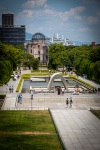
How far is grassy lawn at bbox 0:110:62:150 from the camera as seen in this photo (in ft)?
46.5

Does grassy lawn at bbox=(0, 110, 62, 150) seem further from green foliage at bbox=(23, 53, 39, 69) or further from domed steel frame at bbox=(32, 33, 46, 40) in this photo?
domed steel frame at bbox=(32, 33, 46, 40)

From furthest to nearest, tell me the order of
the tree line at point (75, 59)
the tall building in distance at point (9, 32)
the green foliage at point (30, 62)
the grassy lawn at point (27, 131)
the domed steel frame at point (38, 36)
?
the domed steel frame at point (38, 36), the tall building in distance at point (9, 32), the green foliage at point (30, 62), the tree line at point (75, 59), the grassy lawn at point (27, 131)

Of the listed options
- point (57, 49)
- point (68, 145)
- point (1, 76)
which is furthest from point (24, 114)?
point (57, 49)

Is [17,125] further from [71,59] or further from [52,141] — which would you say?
[71,59]

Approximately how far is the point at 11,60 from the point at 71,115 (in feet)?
110

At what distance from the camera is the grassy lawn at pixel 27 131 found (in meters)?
14.2

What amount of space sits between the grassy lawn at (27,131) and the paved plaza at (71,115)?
42 cm

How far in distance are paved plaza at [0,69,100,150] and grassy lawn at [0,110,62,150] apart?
1.39 feet

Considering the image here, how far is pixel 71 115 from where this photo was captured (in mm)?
19562

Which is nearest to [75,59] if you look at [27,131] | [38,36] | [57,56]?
[57,56]

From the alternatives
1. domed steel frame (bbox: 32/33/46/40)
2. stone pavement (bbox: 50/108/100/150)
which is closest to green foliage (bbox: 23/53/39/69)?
domed steel frame (bbox: 32/33/46/40)

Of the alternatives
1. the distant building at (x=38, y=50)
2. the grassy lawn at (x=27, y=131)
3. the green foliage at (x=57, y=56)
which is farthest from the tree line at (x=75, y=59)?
the grassy lawn at (x=27, y=131)

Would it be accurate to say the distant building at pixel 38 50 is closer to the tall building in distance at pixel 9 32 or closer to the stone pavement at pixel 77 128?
the tall building in distance at pixel 9 32

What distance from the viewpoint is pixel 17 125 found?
57.7ft
